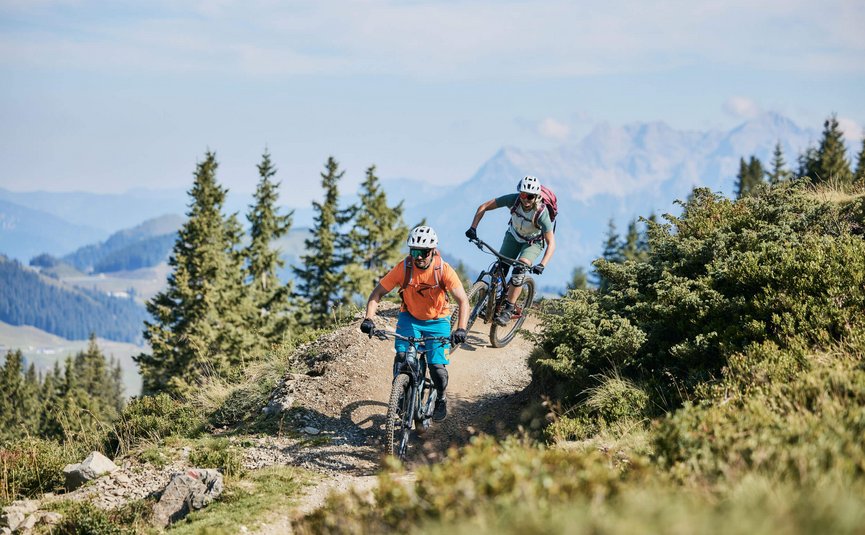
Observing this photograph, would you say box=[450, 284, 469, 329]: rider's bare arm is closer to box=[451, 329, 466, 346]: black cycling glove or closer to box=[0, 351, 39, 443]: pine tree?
box=[451, 329, 466, 346]: black cycling glove

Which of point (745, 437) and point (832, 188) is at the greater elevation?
point (832, 188)

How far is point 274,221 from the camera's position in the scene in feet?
162

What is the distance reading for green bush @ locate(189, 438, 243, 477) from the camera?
9.35 meters

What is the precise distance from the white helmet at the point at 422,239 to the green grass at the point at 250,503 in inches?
137

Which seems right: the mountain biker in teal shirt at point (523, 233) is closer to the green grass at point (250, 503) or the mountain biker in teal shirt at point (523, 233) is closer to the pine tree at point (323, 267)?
the green grass at point (250, 503)

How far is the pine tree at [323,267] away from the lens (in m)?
43.6

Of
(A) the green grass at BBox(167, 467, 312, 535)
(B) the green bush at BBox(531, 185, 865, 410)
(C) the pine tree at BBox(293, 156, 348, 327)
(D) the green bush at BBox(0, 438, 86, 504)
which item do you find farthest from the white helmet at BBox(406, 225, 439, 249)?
(C) the pine tree at BBox(293, 156, 348, 327)

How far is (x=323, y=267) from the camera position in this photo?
44000 millimetres

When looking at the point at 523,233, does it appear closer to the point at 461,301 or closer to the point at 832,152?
the point at 461,301

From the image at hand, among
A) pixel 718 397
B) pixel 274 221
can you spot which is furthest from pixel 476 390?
pixel 274 221

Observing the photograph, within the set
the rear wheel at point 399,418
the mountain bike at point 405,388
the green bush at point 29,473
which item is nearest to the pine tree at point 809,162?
the mountain bike at point 405,388

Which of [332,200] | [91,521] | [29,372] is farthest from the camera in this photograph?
[29,372]

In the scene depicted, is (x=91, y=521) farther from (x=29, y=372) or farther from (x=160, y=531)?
Result: (x=29, y=372)

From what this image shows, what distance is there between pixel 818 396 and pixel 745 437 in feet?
3.53
